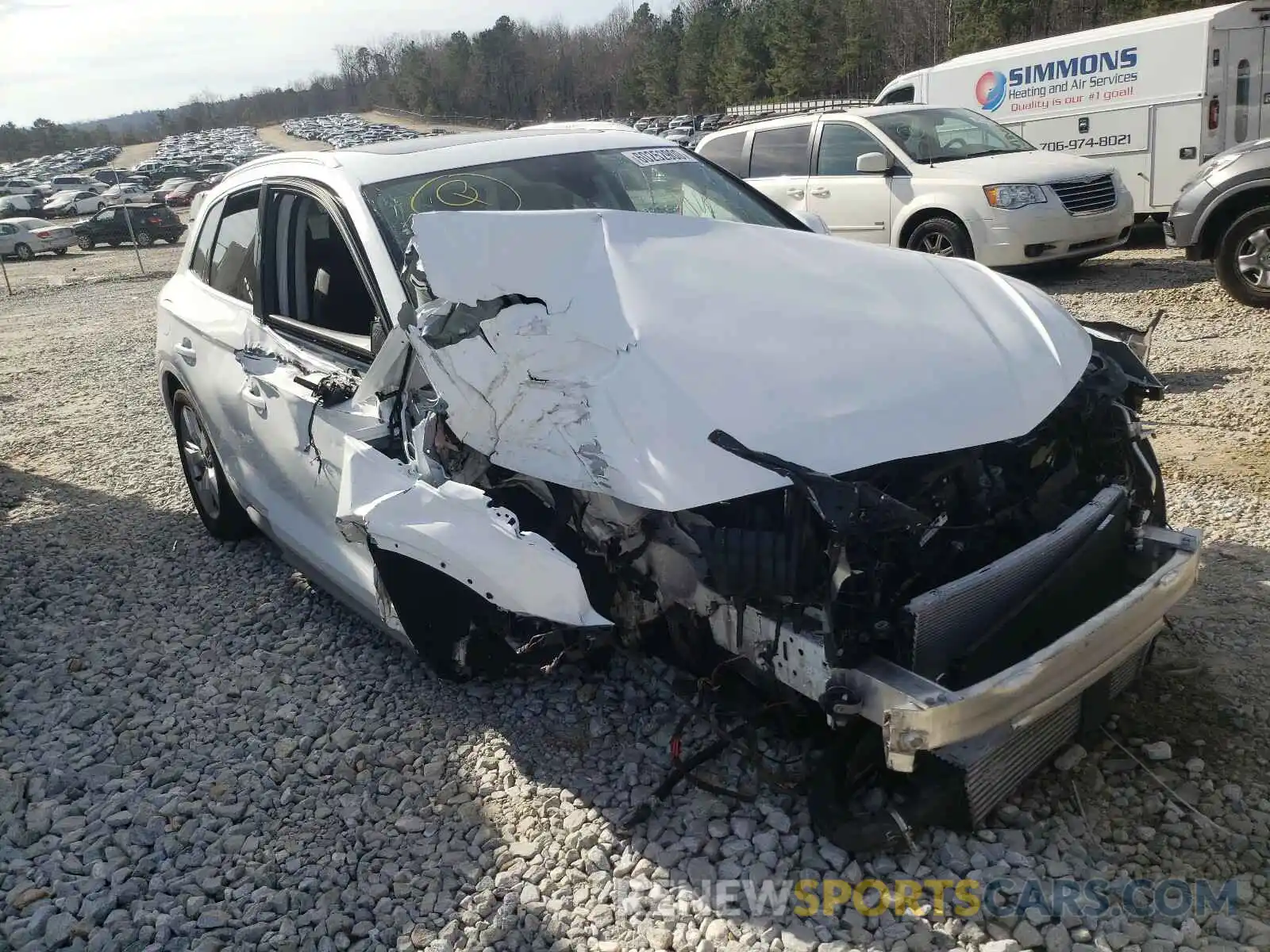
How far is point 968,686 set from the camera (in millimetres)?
2336

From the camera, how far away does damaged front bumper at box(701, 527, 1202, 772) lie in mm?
2242

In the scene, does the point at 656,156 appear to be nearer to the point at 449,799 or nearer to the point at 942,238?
the point at 449,799

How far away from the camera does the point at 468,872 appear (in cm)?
275

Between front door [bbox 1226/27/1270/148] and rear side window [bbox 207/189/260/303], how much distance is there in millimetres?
10187

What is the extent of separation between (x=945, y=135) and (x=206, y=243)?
770cm

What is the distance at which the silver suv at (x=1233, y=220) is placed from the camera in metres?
7.64

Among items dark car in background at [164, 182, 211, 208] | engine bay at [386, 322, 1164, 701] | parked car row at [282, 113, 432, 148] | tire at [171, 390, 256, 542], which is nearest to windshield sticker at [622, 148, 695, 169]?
engine bay at [386, 322, 1164, 701]

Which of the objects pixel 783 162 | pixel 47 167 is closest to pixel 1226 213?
pixel 783 162

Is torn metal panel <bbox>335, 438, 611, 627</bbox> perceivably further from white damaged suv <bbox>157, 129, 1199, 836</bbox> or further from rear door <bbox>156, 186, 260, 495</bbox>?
rear door <bbox>156, 186, 260, 495</bbox>

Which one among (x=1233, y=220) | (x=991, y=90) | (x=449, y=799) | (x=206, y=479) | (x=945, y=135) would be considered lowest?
(x=449, y=799)

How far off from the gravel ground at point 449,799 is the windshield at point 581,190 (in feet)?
5.77

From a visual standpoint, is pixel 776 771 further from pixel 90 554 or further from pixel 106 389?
pixel 106 389

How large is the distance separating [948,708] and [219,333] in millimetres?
3649

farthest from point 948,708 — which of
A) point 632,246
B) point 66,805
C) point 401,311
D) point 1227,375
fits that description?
point 1227,375
